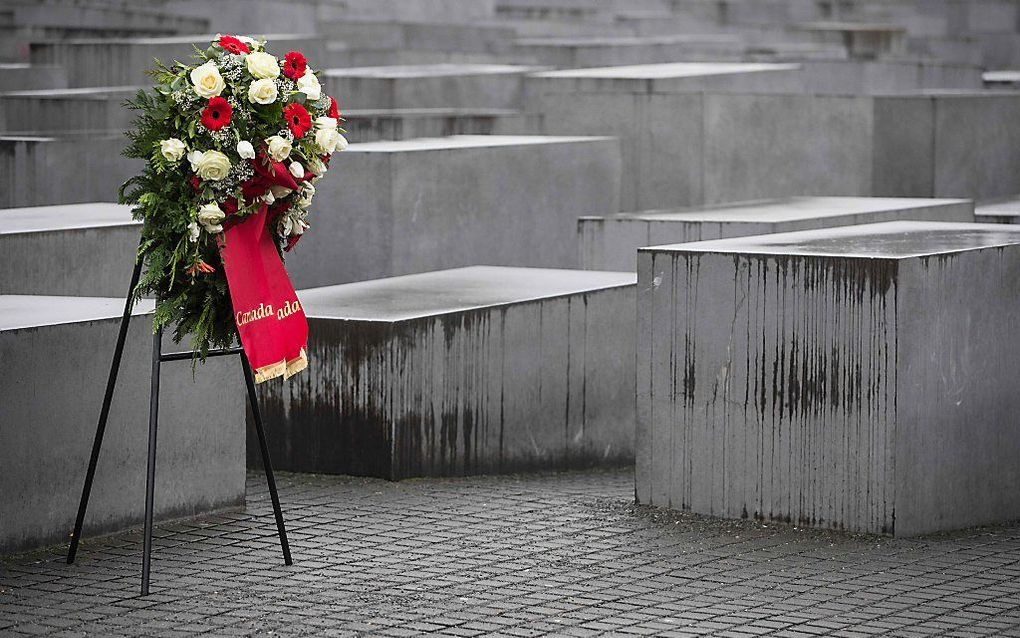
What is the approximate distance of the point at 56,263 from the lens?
10023mm

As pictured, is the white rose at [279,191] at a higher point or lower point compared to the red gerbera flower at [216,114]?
lower

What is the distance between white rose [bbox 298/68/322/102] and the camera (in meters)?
6.69

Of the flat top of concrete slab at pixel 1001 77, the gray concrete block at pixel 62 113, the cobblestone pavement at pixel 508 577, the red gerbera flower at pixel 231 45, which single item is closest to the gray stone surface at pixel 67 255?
the cobblestone pavement at pixel 508 577

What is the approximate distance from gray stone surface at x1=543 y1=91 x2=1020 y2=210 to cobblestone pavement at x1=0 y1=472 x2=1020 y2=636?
821 cm

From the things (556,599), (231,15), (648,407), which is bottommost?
(556,599)

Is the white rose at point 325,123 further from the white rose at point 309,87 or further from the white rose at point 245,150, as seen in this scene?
the white rose at point 245,150

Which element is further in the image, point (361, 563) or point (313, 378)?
point (313, 378)

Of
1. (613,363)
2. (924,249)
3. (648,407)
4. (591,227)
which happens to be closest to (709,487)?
(648,407)

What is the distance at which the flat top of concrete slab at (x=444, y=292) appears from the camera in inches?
370

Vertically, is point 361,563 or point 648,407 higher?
point 648,407

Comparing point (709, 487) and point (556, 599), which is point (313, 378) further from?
point (556, 599)

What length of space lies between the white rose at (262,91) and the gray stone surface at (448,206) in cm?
570

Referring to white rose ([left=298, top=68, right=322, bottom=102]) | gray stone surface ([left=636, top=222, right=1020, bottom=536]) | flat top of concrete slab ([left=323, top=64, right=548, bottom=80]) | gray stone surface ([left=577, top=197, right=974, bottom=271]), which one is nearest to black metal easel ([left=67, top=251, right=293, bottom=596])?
white rose ([left=298, top=68, right=322, bottom=102])

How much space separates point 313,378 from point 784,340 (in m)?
2.60
